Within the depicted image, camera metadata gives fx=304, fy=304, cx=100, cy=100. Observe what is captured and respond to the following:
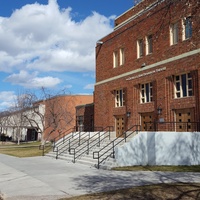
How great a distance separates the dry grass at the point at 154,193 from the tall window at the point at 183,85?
1009 cm

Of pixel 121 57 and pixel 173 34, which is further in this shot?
pixel 121 57

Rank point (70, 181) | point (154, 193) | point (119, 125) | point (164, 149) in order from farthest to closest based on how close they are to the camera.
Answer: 1. point (119, 125)
2. point (164, 149)
3. point (70, 181)
4. point (154, 193)

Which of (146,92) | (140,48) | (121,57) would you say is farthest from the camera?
(121,57)

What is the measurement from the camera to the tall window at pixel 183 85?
19328mm

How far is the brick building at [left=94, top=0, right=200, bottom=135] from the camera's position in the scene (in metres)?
19.1

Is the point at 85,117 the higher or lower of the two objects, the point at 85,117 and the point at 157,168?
the higher

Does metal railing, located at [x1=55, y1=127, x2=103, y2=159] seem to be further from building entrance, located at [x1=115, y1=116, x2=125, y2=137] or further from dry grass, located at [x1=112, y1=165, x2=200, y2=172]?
dry grass, located at [x1=112, y1=165, x2=200, y2=172]

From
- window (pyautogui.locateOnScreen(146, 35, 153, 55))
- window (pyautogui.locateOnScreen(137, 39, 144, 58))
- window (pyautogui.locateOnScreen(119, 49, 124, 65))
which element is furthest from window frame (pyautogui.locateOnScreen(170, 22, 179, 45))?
window (pyautogui.locateOnScreen(119, 49, 124, 65))

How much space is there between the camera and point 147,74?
22.5 m

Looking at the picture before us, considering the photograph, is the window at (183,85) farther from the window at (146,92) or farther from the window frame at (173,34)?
the window at (146,92)

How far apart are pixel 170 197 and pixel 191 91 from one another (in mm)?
11663

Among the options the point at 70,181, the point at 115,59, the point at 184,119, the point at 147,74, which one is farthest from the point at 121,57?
the point at 70,181

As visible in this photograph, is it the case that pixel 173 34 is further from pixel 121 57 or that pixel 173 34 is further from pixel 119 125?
pixel 119 125

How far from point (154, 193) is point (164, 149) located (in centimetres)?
791
